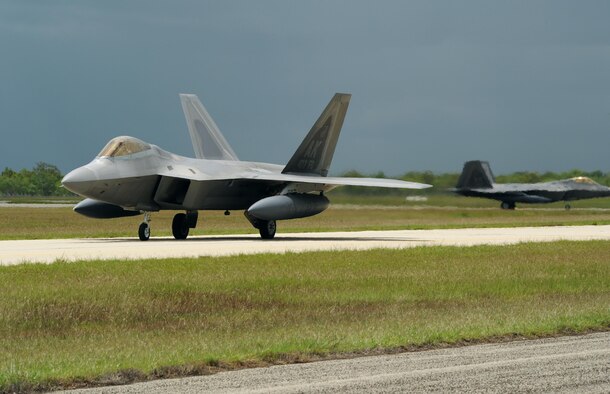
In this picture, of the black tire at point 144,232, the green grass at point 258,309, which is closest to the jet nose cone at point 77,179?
the black tire at point 144,232

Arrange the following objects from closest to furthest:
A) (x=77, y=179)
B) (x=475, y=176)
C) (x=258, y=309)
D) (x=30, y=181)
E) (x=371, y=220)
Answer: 1. (x=258, y=309)
2. (x=77, y=179)
3. (x=371, y=220)
4. (x=475, y=176)
5. (x=30, y=181)

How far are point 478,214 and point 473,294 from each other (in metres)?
44.1

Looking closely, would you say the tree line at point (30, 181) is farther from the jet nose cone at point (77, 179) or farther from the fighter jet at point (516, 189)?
the jet nose cone at point (77, 179)

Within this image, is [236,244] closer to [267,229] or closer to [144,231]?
[144,231]

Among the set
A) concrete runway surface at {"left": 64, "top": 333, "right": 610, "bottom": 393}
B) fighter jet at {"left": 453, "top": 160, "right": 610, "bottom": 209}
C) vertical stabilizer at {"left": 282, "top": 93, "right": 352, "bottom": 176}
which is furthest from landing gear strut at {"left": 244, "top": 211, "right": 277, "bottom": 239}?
fighter jet at {"left": 453, "top": 160, "right": 610, "bottom": 209}

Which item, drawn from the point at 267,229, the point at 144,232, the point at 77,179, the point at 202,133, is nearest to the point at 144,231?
the point at 144,232

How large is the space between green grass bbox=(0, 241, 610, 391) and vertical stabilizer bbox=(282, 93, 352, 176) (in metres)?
12.4

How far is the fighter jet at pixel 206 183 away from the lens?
3183 cm

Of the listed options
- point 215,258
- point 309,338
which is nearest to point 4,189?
point 215,258

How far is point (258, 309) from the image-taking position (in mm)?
16391

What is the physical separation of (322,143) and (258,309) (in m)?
22.3

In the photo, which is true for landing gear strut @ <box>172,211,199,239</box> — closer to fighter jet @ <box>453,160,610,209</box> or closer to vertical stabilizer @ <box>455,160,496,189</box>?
fighter jet @ <box>453,160,610,209</box>

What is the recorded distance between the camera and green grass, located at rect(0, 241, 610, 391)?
455 inches

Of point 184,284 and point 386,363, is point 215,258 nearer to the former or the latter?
point 184,284
